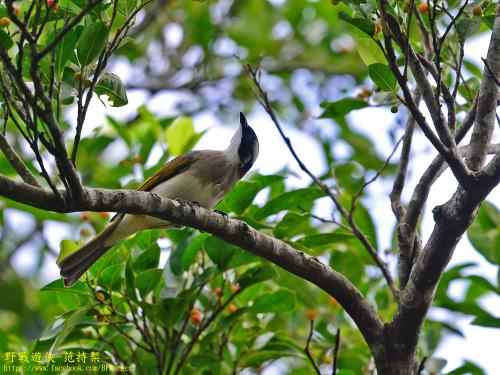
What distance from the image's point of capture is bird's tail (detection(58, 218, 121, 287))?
11.8ft

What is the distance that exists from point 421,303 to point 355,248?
1.89 m

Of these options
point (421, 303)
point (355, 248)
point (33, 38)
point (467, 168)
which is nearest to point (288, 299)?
point (355, 248)

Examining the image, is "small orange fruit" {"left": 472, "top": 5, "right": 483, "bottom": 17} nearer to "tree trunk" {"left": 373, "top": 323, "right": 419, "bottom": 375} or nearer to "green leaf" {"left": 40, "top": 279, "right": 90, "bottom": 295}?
"tree trunk" {"left": 373, "top": 323, "right": 419, "bottom": 375}

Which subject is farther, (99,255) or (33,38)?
(99,255)

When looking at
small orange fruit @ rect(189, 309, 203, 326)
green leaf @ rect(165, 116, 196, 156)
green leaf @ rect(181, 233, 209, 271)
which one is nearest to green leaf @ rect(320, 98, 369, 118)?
green leaf @ rect(181, 233, 209, 271)

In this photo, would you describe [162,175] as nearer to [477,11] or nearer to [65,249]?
[65,249]

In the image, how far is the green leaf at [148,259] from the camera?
372 centimetres

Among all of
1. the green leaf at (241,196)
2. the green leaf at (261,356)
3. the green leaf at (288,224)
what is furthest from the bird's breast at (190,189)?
the green leaf at (261,356)

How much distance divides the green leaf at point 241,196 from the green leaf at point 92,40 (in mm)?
1512

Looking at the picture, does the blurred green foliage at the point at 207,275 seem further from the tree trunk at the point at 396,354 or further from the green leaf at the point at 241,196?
the tree trunk at the point at 396,354

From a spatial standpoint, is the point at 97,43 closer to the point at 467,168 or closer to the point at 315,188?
the point at 467,168

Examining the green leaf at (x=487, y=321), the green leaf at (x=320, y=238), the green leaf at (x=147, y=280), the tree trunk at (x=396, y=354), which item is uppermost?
the green leaf at (x=320, y=238)

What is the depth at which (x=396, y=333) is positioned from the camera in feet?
9.58

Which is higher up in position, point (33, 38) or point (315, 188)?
point (315, 188)
